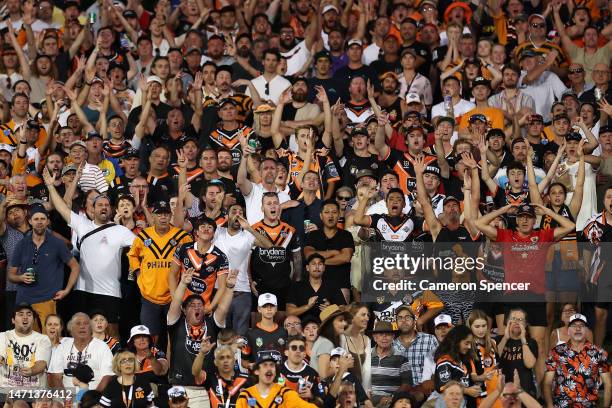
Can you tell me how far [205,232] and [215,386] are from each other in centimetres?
181

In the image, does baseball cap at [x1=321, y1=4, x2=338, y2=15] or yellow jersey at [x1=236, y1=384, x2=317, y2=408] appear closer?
yellow jersey at [x1=236, y1=384, x2=317, y2=408]

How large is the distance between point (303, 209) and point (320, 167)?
1086 millimetres

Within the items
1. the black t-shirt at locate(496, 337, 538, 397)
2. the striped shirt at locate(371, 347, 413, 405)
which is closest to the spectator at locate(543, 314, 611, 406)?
the black t-shirt at locate(496, 337, 538, 397)

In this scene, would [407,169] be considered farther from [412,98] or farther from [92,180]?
[92,180]

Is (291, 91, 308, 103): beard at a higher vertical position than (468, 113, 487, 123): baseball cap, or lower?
higher

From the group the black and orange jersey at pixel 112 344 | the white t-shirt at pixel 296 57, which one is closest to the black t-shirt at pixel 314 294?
the black and orange jersey at pixel 112 344

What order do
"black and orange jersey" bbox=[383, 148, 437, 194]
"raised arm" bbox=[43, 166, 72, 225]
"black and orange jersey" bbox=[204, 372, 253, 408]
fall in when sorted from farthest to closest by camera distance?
"black and orange jersey" bbox=[383, 148, 437, 194] < "raised arm" bbox=[43, 166, 72, 225] < "black and orange jersey" bbox=[204, 372, 253, 408]

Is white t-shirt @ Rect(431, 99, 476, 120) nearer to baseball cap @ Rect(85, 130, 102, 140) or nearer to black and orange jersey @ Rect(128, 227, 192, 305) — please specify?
baseball cap @ Rect(85, 130, 102, 140)

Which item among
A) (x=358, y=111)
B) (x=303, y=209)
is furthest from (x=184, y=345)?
(x=358, y=111)

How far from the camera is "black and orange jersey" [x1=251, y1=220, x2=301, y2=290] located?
18453mm

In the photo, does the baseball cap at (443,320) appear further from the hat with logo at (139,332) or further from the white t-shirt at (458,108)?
the white t-shirt at (458,108)

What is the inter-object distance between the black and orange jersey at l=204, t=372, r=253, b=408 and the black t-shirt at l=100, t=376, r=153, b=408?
64cm

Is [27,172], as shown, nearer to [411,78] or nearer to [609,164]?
[411,78]

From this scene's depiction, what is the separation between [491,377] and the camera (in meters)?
17.3
